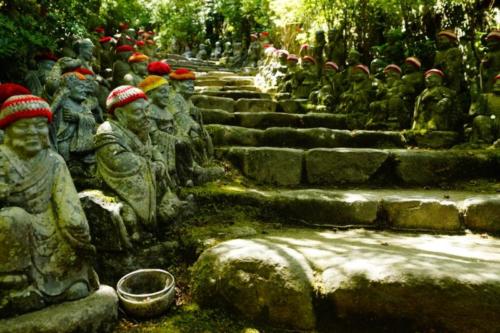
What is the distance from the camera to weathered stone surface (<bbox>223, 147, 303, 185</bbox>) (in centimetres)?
557

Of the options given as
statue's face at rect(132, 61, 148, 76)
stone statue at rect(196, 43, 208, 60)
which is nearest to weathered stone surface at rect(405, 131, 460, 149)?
statue's face at rect(132, 61, 148, 76)

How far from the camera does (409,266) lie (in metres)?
2.85

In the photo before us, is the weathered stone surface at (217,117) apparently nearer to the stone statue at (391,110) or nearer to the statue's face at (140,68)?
the statue's face at (140,68)

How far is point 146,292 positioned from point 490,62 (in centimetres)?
614

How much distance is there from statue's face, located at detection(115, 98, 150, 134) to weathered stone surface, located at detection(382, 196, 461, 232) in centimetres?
278

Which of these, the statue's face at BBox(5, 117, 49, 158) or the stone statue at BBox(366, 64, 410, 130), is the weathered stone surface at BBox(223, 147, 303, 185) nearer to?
the stone statue at BBox(366, 64, 410, 130)

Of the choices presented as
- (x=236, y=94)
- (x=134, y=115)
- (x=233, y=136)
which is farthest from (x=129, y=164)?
(x=236, y=94)

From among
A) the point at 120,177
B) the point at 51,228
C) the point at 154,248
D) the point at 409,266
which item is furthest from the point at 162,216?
the point at 409,266

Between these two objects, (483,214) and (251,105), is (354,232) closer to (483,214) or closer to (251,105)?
(483,214)

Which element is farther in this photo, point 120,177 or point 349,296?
point 120,177

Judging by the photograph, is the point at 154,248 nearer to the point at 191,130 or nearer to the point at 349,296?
the point at 349,296

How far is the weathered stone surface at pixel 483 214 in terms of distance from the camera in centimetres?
421

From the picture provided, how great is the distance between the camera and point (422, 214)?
445 cm

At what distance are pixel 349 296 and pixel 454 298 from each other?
0.67 meters
